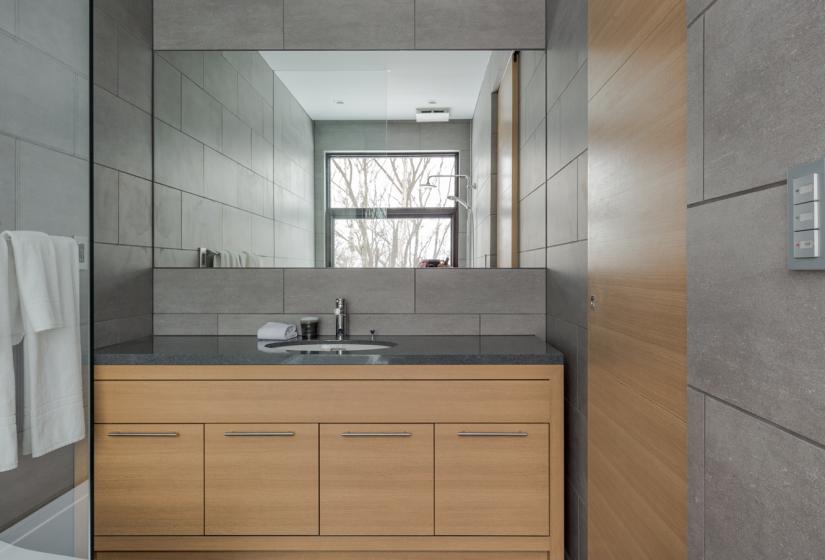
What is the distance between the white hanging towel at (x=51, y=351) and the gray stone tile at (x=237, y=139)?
34.9 inches

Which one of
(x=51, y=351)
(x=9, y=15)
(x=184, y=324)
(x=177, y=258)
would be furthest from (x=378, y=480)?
(x=9, y=15)

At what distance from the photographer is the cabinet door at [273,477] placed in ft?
5.67

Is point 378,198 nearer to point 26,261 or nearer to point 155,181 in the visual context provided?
point 155,181

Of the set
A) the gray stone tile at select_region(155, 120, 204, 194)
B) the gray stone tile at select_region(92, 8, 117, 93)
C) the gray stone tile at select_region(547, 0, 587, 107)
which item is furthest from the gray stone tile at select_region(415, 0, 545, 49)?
the gray stone tile at select_region(92, 8, 117, 93)

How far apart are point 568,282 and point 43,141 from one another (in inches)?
71.7

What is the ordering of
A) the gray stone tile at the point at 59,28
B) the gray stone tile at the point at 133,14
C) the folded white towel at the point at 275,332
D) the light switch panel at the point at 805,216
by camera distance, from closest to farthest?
the light switch panel at the point at 805,216 < the gray stone tile at the point at 59,28 < the gray stone tile at the point at 133,14 < the folded white towel at the point at 275,332

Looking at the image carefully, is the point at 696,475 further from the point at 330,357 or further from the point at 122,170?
the point at 122,170

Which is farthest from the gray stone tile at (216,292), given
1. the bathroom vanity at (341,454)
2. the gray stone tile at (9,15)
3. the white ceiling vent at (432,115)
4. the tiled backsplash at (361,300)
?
the gray stone tile at (9,15)

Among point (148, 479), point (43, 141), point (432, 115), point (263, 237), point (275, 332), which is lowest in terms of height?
point (148, 479)

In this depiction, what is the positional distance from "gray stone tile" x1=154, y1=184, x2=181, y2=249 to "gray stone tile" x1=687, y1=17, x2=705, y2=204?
Answer: 2169mm

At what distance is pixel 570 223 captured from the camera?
5.76 ft

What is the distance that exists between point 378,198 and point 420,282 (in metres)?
0.44

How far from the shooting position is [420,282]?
89.5 inches

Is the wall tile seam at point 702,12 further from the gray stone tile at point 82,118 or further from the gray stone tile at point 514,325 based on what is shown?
the gray stone tile at point 82,118
